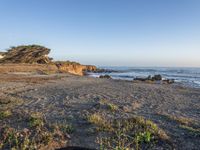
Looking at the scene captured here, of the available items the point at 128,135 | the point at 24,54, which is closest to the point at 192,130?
the point at 128,135

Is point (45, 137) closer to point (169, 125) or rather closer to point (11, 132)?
point (11, 132)

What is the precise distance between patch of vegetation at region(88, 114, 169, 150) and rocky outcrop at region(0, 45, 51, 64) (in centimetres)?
3345

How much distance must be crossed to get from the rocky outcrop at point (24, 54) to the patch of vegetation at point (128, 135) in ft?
110

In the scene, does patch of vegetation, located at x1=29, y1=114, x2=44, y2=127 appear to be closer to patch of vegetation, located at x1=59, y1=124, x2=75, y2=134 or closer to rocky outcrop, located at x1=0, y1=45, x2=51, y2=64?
patch of vegetation, located at x1=59, y1=124, x2=75, y2=134

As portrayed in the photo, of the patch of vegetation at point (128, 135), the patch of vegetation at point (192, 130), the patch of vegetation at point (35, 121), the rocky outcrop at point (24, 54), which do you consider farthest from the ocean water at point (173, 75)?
the patch of vegetation at point (35, 121)

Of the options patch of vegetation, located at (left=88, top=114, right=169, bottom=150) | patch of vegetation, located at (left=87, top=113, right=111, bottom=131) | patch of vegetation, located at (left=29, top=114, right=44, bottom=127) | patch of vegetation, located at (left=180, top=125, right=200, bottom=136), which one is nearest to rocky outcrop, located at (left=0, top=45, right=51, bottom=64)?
patch of vegetation, located at (left=29, top=114, right=44, bottom=127)

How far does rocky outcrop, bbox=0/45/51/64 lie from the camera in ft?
121

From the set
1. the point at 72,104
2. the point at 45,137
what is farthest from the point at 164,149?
the point at 72,104

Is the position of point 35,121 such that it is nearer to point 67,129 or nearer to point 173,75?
point 67,129

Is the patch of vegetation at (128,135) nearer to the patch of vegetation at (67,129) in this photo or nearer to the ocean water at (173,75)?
the patch of vegetation at (67,129)

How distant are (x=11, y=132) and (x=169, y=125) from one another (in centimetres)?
400

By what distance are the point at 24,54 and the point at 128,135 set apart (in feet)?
114

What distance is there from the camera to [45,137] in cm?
499

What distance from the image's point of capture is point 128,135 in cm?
531
